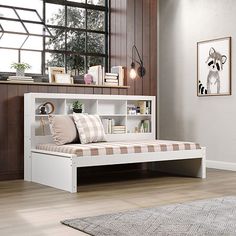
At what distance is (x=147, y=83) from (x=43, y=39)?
5.51 ft

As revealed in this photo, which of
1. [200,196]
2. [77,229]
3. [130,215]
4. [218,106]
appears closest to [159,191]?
[200,196]

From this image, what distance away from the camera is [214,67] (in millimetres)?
6895

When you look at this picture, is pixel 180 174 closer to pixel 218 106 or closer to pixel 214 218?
pixel 218 106

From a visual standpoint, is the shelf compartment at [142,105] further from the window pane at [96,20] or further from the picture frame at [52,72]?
the window pane at [96,20]

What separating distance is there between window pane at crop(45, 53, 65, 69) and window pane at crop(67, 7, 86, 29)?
53 centimetres

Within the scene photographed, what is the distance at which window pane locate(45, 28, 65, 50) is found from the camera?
268 inches

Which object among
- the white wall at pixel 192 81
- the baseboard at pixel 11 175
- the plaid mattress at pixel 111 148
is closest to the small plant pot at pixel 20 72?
the plaid mattress at pixel 111 148

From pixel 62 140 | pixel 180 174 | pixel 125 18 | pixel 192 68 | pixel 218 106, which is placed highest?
pixel 125 18

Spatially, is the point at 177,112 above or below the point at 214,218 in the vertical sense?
above

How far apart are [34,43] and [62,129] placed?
1.77 m

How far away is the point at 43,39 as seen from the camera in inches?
265

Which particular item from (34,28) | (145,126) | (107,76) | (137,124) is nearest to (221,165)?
(145,126)

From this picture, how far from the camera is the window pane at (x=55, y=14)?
682cm

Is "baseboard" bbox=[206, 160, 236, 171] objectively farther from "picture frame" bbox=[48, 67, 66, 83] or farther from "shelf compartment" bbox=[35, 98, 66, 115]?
"picture frame" bbox=[48, 67, 66, 83]
